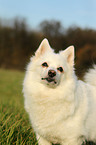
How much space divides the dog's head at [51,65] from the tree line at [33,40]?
548 inches

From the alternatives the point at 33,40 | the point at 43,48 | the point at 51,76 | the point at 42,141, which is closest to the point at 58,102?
the point at 51,76

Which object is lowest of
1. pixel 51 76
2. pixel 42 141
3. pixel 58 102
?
pixel 42 141

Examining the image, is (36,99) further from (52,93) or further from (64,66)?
(64,66)

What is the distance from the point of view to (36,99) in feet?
11.3

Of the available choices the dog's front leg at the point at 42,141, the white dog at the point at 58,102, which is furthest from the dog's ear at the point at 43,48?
the dog's front leg at the point at 42,141

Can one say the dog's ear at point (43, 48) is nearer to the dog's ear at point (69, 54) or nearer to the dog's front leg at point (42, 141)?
the dog's ear at point (69, 54)

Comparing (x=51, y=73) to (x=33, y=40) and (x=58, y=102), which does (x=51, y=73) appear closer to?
(x=58, y=102)

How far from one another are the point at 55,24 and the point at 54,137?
70.5 feet

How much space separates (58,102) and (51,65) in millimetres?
692

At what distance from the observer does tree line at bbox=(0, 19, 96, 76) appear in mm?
22828

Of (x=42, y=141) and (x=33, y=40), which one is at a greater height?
(x=33, y=40)

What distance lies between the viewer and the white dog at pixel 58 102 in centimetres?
322

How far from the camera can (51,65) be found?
11.4 ft

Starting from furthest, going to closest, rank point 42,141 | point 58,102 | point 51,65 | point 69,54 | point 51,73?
point 69,54 < point 42,141 < point 51,65 < point 58,102 < point 51,73
